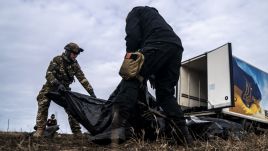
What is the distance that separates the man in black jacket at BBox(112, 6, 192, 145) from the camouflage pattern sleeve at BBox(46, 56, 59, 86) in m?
2.39

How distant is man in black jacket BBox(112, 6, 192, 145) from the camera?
3.70 metres

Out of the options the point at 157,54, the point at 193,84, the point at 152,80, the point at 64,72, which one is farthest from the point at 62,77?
the point at 193,84

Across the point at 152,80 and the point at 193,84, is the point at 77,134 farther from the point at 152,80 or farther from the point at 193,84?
the point at 193,84

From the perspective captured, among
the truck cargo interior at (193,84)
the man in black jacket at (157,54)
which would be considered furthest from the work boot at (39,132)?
the truck cargo interior at (193,84)

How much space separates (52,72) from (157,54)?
9.68 ft

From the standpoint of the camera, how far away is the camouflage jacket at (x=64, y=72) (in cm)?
617

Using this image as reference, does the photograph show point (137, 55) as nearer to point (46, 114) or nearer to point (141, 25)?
point (141, 25)

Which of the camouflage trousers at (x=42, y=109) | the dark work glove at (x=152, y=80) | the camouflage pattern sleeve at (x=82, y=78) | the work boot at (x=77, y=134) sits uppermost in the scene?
the camouflage pattern sleeve at (x=82, y=78)

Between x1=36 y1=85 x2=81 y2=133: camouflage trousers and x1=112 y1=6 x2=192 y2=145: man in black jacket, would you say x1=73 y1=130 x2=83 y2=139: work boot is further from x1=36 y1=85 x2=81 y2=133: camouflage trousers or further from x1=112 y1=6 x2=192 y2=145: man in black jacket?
x1=112 y1=6 x2=192 y2=145: man in black jacket

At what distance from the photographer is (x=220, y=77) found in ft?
29.3

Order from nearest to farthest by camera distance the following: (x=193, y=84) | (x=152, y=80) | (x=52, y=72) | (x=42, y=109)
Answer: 1. (x=152, y=80)
2. (x=42, y=109)
3. (x=52, y=72)
4. (x=193, y=84)

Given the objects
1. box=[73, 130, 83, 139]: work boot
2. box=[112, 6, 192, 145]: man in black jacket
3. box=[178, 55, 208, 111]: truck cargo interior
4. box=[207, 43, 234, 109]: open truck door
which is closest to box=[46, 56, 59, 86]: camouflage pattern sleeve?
box=[73, 130, 83, 139]: work boot

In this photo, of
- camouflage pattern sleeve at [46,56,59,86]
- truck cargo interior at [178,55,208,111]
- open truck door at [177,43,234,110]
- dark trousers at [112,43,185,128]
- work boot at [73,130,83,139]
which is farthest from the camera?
truck cargo interior at [178,55,208,111]

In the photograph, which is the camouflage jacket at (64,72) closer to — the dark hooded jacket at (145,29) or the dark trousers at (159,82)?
the dark hooded jacket at (145,29)
